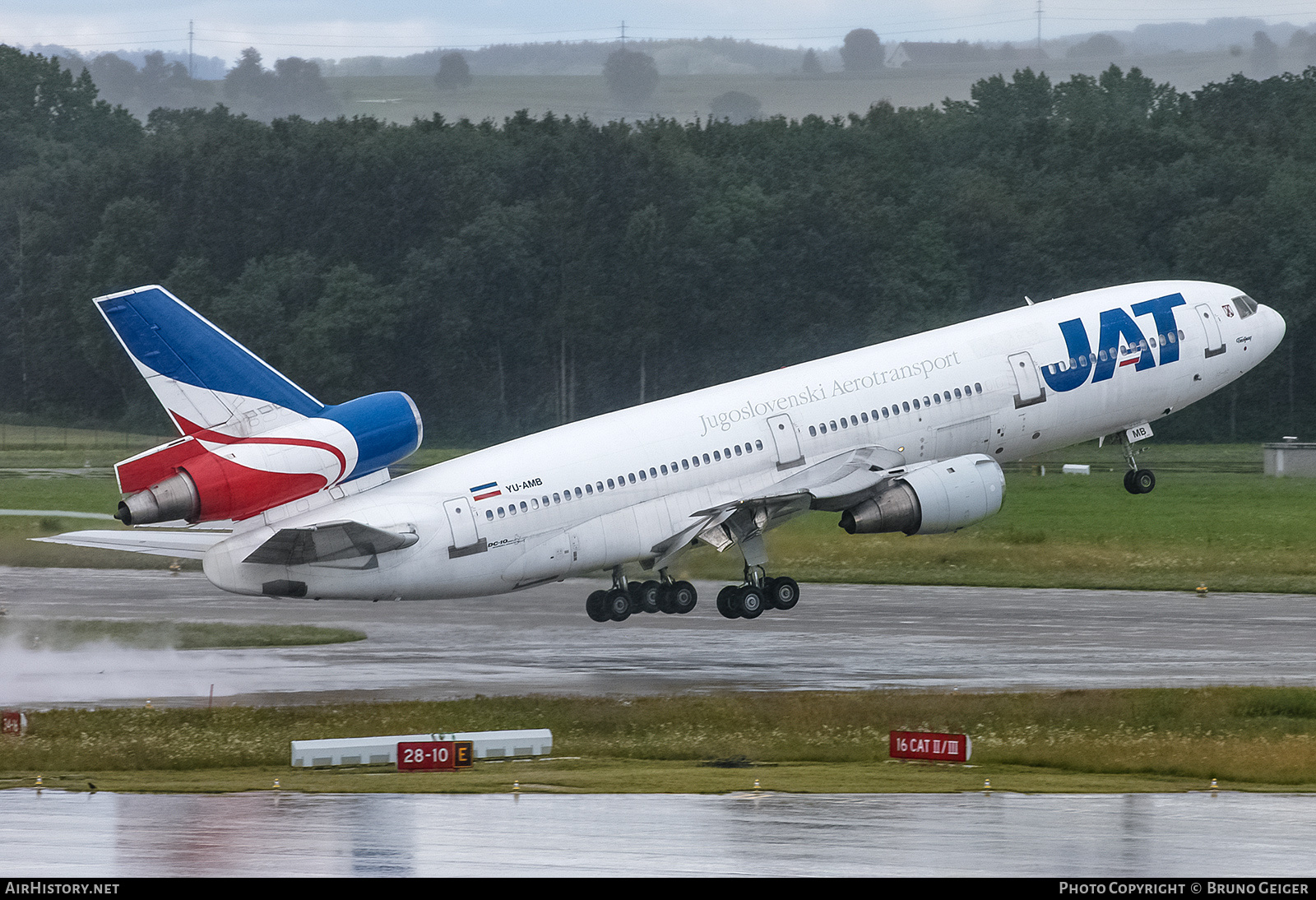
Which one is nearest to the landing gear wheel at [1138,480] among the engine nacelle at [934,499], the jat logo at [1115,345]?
the jat logo at [1115,345]

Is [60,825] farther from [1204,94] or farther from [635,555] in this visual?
[1204,94]

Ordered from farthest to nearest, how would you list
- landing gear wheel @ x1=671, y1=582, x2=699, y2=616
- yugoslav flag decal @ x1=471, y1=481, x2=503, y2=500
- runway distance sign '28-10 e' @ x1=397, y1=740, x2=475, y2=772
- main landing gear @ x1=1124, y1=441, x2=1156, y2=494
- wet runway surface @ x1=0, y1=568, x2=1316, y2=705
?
main landing gear @ x1=1124, y1=441, x2=1156, y2=494 < landing gear wheel @ x1=671, y1=582, x2=699, y2=616 < wet runway surface @ x1=0, y1=568, x2=1316, y2=705 < yugoslav flag decal @ x1=471, y1=481, x2=503, y2=500 < runway distance sign '28-10 e' @ x1=397, y1=740, x2=475, y2=772

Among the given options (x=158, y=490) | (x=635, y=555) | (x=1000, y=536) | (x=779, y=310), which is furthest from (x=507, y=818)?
(x=779, y=310)

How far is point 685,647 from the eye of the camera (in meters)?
55.7

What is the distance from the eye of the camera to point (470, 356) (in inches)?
4845

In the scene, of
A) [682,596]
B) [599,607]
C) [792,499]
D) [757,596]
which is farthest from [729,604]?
[792,499]

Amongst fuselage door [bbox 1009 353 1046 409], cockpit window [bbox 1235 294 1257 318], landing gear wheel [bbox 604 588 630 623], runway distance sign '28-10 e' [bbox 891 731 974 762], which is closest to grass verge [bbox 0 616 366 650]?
landing gear wheel [bbox 604 588 630 623]

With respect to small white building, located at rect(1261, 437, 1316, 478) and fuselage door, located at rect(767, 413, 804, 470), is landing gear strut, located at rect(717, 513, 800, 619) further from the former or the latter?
small white building, located at rect(1261, 437, 1316, 478)

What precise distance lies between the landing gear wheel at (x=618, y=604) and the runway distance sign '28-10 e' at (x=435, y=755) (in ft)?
48.6

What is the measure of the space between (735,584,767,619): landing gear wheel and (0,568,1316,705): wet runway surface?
57.7 inches

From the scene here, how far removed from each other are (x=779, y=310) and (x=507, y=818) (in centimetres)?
9243

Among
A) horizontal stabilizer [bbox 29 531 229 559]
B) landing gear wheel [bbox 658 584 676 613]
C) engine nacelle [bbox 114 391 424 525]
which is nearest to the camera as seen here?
engine nacelle [bbox 114 391 424 525]

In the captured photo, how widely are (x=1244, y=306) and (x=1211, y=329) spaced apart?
7.50 ft

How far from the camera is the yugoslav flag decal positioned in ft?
157
